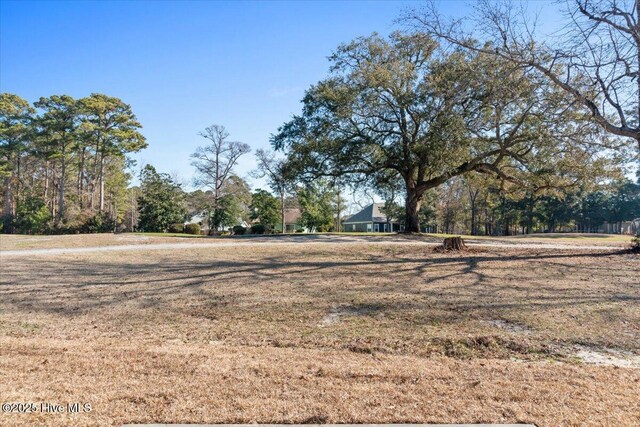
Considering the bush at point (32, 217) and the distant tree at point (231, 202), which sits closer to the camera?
the bush at point (32, 217)

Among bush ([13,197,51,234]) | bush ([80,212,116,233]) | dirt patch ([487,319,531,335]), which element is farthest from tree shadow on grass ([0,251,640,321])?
bush ([13,197,51,234])

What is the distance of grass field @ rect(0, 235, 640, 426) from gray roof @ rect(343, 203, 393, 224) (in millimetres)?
45712

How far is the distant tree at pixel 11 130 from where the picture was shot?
34.4 m

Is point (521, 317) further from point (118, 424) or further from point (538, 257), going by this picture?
point (538, 257)

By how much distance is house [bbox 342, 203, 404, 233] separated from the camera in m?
54.9

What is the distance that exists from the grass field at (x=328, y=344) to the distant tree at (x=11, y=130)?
33.2 meters

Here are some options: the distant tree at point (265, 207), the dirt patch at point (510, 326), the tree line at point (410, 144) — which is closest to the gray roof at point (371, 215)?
the tree line at point (410, 144)

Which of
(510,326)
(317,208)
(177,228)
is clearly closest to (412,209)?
(510,326)

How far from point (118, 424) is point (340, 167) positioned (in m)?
19.5

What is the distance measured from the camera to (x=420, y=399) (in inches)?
113

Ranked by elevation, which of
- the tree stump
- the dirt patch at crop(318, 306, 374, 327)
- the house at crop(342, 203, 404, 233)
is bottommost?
the dirt patch at crop(318, 306, 374, 327)

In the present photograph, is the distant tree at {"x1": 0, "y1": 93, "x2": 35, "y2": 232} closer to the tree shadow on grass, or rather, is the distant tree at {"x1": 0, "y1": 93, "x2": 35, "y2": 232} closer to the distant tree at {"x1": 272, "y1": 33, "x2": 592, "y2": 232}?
the distant tree at {"x1": 272, "y1": 33, "x2": 592, "y2": 232}

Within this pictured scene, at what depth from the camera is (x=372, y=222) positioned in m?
55.6

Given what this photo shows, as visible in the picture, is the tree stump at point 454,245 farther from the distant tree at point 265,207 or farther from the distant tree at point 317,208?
the distant tree at point 317,208
